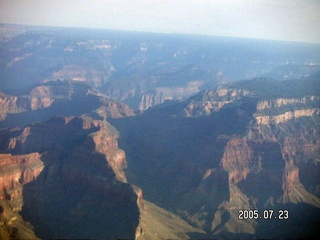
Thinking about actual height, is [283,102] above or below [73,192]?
above

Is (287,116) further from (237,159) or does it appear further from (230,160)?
(230,160)

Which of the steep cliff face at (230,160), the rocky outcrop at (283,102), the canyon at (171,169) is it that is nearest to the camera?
the canyon at (171,169)

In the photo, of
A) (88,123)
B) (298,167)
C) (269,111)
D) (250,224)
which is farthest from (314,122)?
(88,123)

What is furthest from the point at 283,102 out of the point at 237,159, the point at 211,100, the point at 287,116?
the point at 237,159

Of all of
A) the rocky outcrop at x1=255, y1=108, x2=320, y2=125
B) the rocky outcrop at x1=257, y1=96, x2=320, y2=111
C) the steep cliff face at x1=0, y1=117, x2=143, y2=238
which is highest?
the rocky outcrop at x1=257, y1=96, x2=320, y2=111

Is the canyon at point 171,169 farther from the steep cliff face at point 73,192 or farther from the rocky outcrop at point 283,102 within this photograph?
the rocky outcrop at point 283,102

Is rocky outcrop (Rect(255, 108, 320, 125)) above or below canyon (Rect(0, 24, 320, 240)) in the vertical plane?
above

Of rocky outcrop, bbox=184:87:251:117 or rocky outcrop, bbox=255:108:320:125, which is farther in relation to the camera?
rocky outcrop, bbox=184:87:251:117

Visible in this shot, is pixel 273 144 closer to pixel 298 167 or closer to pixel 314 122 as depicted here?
pixel 298 167

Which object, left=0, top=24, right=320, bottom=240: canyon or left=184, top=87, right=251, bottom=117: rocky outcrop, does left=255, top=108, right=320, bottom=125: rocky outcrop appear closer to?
left=0, top=24, right=320, bottom=240: canyon

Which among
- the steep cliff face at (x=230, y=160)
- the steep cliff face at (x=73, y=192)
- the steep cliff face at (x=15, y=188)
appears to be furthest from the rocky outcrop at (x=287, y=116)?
the steep cliff face at (x=15, y=188)

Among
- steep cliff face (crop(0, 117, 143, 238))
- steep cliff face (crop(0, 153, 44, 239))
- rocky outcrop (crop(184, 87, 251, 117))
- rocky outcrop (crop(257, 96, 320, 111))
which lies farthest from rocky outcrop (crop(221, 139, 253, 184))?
steep cliff face (crop(0, 153, 44, 239))
